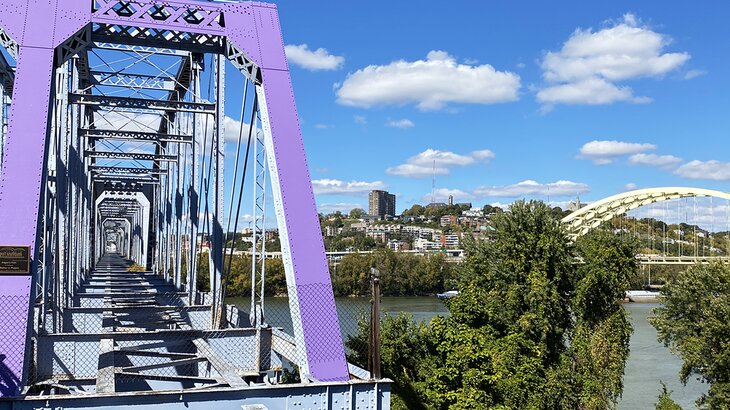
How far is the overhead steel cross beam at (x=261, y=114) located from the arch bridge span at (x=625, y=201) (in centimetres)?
5644

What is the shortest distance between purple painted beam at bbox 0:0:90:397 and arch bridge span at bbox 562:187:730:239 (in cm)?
A: 5805

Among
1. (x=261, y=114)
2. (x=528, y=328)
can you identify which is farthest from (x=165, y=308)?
(x=528, y=328)

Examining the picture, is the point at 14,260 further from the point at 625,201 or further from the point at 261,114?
the point at 625,201

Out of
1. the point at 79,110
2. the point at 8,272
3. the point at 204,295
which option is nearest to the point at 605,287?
the point at 204,295

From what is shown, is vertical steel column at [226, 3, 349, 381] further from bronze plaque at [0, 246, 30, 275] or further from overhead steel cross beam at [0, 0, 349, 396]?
bronze plaque at [0, 246, 30, 275]

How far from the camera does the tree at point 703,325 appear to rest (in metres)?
22.4

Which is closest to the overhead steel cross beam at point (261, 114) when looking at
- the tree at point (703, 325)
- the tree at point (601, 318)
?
the tree at point (601, 318)

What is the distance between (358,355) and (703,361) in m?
12.1

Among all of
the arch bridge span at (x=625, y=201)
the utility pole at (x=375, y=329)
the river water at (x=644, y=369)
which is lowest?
the river water at (x=644, y=369)

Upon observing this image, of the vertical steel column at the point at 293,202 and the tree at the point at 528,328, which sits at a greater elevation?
the vertical steel column at the point at 293,202

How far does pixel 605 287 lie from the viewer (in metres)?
25.8

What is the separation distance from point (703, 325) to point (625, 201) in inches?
1823

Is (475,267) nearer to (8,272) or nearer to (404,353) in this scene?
(404,353)

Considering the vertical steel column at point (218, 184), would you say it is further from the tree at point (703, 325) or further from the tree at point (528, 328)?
the tree at point (703, 325)
